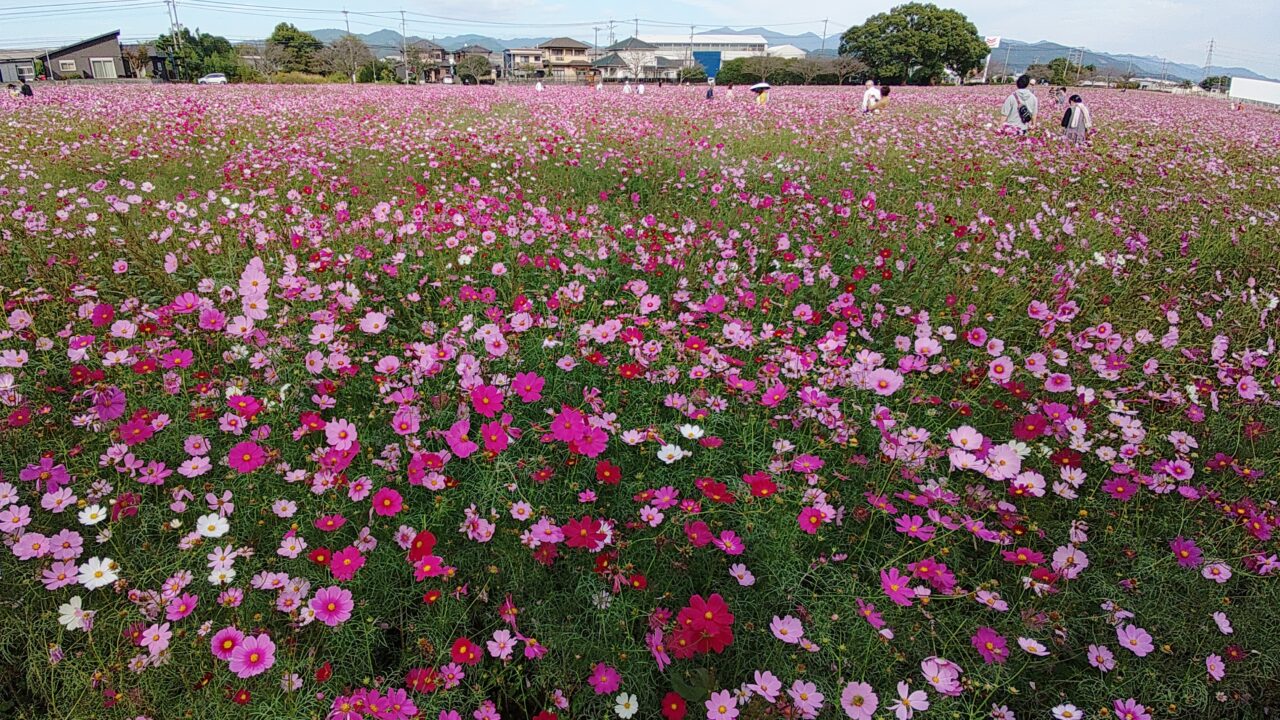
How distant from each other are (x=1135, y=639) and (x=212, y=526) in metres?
2.45

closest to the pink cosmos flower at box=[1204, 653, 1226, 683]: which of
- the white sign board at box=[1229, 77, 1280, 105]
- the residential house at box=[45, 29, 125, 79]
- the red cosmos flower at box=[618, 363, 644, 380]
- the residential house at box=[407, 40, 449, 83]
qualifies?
the red cosmos flower at box=[618, 363, 644, 380]

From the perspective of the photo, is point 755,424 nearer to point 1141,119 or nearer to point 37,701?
point 37,701

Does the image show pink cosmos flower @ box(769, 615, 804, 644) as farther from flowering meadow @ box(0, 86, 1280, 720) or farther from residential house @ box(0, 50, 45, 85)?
residential house @ box(0, 50, 45, 85)

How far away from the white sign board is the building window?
79.3m

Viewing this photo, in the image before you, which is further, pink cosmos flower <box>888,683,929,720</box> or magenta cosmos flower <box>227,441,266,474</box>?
magenta cosmos flower <box>227,441,266,474</box>

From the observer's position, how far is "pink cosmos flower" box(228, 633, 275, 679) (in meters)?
1.30

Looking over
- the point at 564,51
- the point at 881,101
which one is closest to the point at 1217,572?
the point at 881,101

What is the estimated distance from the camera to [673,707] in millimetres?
1323

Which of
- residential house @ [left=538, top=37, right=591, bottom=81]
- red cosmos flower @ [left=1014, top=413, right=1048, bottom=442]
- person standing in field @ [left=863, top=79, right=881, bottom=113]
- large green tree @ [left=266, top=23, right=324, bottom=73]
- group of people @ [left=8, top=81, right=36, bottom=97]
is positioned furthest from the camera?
residential house @ [left=538, top=37, right=591, bottom=81]

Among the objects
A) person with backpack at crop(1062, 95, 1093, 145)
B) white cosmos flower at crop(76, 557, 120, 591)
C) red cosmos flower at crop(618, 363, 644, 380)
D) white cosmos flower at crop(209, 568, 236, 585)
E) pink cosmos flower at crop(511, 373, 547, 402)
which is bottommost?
white cosmos flower at crop(76, 557, 120, 591)

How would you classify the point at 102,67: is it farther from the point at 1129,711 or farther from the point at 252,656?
the point at 1129,711

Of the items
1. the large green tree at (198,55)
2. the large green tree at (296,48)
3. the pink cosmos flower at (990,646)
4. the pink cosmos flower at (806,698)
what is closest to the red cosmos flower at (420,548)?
the pink cosmos flower at (806,698)

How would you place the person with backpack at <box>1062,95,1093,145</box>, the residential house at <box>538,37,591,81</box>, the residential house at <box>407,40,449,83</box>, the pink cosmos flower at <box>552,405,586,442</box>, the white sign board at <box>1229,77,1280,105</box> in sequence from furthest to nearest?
the residential house at <box>538,37,591,81</box> < the residential house at <box>407,40,449,83</box> < the white sign board at <box>1229,77,1280,105</box> < the person with backpack at <box>1062,95,1093,145</box> < the pink cosmos flower at <box>552,405,586,442</box>

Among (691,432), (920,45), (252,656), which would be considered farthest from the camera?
(920,45)
